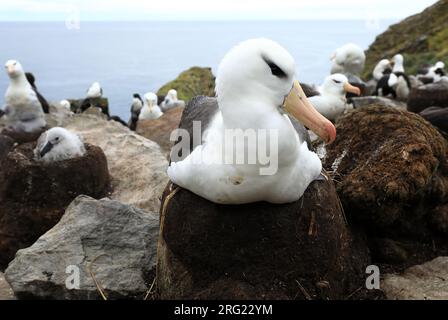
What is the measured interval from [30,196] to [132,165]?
1428mm


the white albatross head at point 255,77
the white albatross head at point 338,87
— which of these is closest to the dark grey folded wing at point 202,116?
the white albatross head at point 255,77

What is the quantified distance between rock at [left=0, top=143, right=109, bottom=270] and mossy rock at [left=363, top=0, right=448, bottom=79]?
16.6 metres

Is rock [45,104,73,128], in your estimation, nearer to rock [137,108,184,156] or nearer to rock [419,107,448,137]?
rock [137,108,184,156]

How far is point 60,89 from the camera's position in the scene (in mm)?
33719

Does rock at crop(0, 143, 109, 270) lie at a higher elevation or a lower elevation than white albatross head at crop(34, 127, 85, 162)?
lower

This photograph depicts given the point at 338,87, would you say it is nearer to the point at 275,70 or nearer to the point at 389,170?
the point at 389,170

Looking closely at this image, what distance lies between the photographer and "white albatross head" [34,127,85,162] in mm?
5676

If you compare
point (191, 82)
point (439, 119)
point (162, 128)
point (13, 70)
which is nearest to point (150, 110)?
point (191, 82)

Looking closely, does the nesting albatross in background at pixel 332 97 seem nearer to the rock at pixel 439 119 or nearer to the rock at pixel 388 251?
the rock at pixel 439 119

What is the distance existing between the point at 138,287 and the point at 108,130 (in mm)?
4708

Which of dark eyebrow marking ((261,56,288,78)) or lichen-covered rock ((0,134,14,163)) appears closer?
dark eyebrow marking ((261,56,288,78))

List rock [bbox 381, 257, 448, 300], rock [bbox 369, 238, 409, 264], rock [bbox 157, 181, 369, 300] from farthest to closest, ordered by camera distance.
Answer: rock [bbox 369, 238, 409, 264], rock [bbox 381, 257, 448, 300], rock [bbox 157, 181, 369, 300]

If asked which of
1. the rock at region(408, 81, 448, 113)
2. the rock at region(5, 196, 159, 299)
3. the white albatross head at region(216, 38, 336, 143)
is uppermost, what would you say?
the white albatross head at region(216, 38, 336, 143)

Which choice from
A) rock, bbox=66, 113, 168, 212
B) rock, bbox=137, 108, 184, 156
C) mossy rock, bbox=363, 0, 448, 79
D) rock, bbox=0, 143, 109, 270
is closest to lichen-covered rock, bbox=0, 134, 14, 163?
rock, bbox=66, 113, 168, 212
